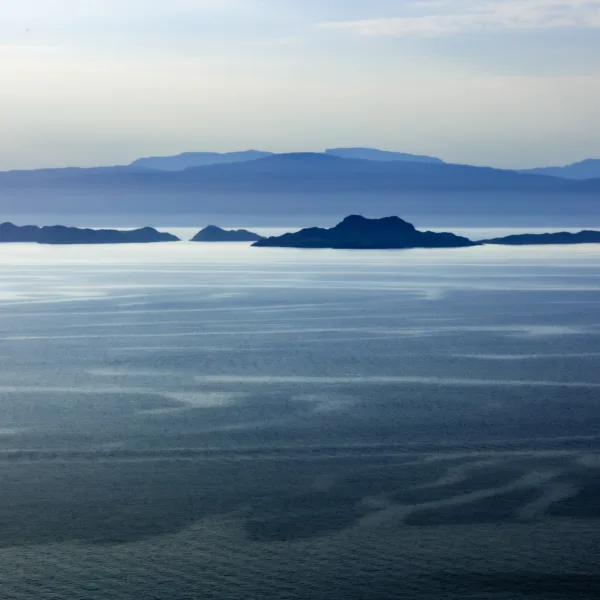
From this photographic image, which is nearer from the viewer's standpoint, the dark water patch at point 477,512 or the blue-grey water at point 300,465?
the blue-grey water at point 300,465

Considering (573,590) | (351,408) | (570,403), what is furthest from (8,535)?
(570,403)

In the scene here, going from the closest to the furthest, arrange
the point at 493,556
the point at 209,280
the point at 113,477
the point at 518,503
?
the point at 493,556 < the point at 518,503 < the point at 113,477 < the point at 209,280

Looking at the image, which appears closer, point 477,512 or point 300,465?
point 477,512

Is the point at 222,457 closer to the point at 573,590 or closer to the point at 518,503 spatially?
the point at 518,503

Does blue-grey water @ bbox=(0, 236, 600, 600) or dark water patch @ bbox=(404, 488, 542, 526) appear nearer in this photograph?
blue-grey water @ bbox=(0, 236, 600, 600)

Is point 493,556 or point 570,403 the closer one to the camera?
point 493,556

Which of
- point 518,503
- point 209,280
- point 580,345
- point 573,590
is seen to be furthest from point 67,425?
point 209,280

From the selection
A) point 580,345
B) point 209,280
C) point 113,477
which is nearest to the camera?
point 113,477

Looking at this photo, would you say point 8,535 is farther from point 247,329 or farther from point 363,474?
point 247,329
